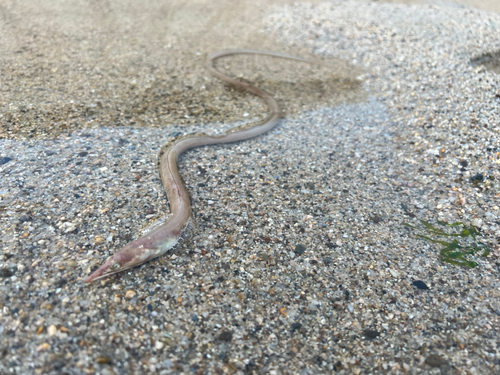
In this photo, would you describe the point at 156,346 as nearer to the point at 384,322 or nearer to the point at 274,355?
the point at 274,355

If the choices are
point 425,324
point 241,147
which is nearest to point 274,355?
point 425,324


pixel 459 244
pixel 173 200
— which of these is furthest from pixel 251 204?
pixel 459 244

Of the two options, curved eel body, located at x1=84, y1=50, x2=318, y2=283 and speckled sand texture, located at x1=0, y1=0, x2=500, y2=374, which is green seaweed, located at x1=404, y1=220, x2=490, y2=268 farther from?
curved eel body, located at x1=84, y1=50, x2=318, y2=283

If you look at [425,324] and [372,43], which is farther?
[372,43]

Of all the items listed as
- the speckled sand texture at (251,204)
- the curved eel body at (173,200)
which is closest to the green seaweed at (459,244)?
the speckled sand texture at (251,204)

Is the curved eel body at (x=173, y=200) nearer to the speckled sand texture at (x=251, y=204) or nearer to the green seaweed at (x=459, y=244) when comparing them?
the speckled sand texture at (x=251, y=204)

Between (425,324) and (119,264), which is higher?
(119,264)
